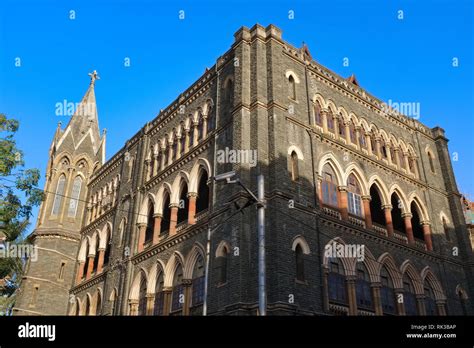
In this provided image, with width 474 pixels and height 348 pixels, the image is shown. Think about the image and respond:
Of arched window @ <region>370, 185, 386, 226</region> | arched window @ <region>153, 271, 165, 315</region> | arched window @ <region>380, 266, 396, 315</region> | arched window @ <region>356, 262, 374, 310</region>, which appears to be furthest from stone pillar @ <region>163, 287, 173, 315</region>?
arched window @ <region>370, 185, 386, 226</region>

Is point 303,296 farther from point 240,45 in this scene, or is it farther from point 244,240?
point 240,45

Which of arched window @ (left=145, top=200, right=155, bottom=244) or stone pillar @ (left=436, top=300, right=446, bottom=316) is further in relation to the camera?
arched window @ (left=145, top=200, right=155, bottom=244)

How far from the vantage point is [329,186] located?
68.6 ft

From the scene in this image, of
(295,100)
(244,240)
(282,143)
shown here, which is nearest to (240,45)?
(295,100)

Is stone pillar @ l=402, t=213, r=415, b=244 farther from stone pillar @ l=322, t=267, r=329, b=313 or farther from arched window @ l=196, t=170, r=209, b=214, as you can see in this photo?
arched window @ l=196, t=170, r=209, b=214

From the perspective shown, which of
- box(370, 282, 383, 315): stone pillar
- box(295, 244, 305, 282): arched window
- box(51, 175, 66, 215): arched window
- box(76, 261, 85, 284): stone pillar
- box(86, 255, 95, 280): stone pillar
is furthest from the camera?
box(51, 175, 66, 215): arched window

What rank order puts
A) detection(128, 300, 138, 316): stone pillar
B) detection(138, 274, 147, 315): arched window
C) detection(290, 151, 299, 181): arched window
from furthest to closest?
detection(128, 300, 138, 316): stone pillar → detection(138, 274, 147, 315): arched window → detection(290, 151, 299, 181): arched window

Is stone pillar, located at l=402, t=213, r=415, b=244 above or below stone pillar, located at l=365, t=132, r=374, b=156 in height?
below

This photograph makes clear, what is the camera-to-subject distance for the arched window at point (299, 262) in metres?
17.1

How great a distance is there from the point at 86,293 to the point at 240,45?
17564 mm

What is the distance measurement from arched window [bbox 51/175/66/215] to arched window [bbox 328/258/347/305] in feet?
70.0

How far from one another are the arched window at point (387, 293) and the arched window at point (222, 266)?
7369 millimetres

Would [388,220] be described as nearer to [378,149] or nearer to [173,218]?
[378,149]

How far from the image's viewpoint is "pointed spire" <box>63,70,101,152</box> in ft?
120
